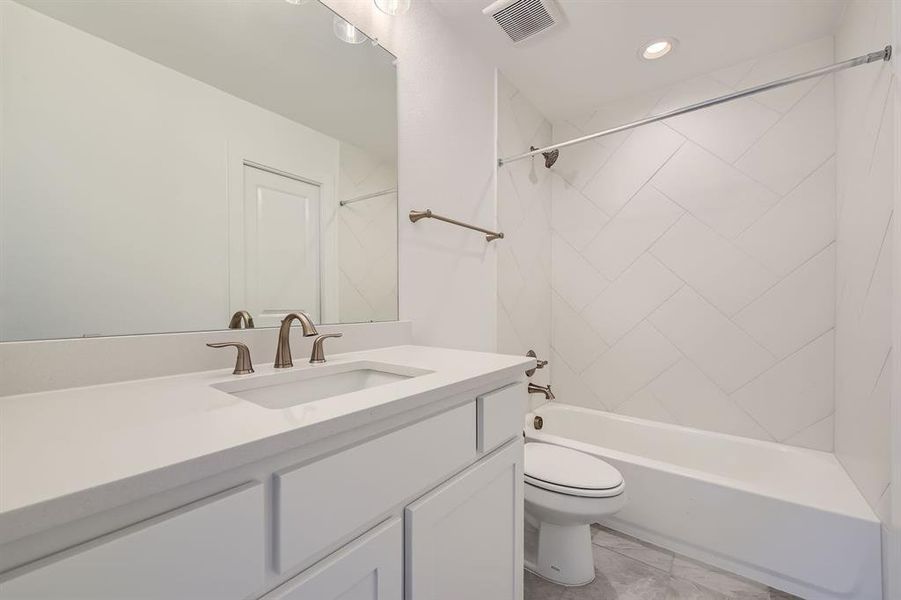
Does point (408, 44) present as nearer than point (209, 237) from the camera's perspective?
No

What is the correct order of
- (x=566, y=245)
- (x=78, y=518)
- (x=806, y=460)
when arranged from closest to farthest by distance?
(x=78, y=518) → (x=806, y=460) → (x=566, y=245)

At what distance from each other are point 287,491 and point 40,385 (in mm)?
546

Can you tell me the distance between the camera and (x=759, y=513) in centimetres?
131

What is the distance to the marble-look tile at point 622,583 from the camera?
129 cm

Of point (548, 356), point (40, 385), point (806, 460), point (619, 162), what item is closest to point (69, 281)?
point (40, 385)

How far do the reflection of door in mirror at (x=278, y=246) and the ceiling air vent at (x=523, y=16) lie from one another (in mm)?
1090

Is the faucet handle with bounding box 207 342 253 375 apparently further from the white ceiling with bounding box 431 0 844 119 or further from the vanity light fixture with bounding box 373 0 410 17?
the white ceiling with bounding box 431 0 844 119

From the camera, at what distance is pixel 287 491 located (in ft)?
1.46

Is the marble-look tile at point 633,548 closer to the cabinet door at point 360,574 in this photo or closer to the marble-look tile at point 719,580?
the marble-look tile at point 719,580

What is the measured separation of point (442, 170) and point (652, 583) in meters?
1.81

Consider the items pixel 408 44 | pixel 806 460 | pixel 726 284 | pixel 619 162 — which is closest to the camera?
pixel 408 44

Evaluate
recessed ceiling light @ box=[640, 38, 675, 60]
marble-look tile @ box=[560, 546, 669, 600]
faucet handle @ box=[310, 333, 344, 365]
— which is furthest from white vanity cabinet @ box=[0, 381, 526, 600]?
recessed ceiling light @ box=[640, 38, 675, 60]

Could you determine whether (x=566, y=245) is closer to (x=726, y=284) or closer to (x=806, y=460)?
(x=726, y=284)

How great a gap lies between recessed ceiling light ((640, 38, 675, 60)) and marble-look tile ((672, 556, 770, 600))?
7.48 ft
